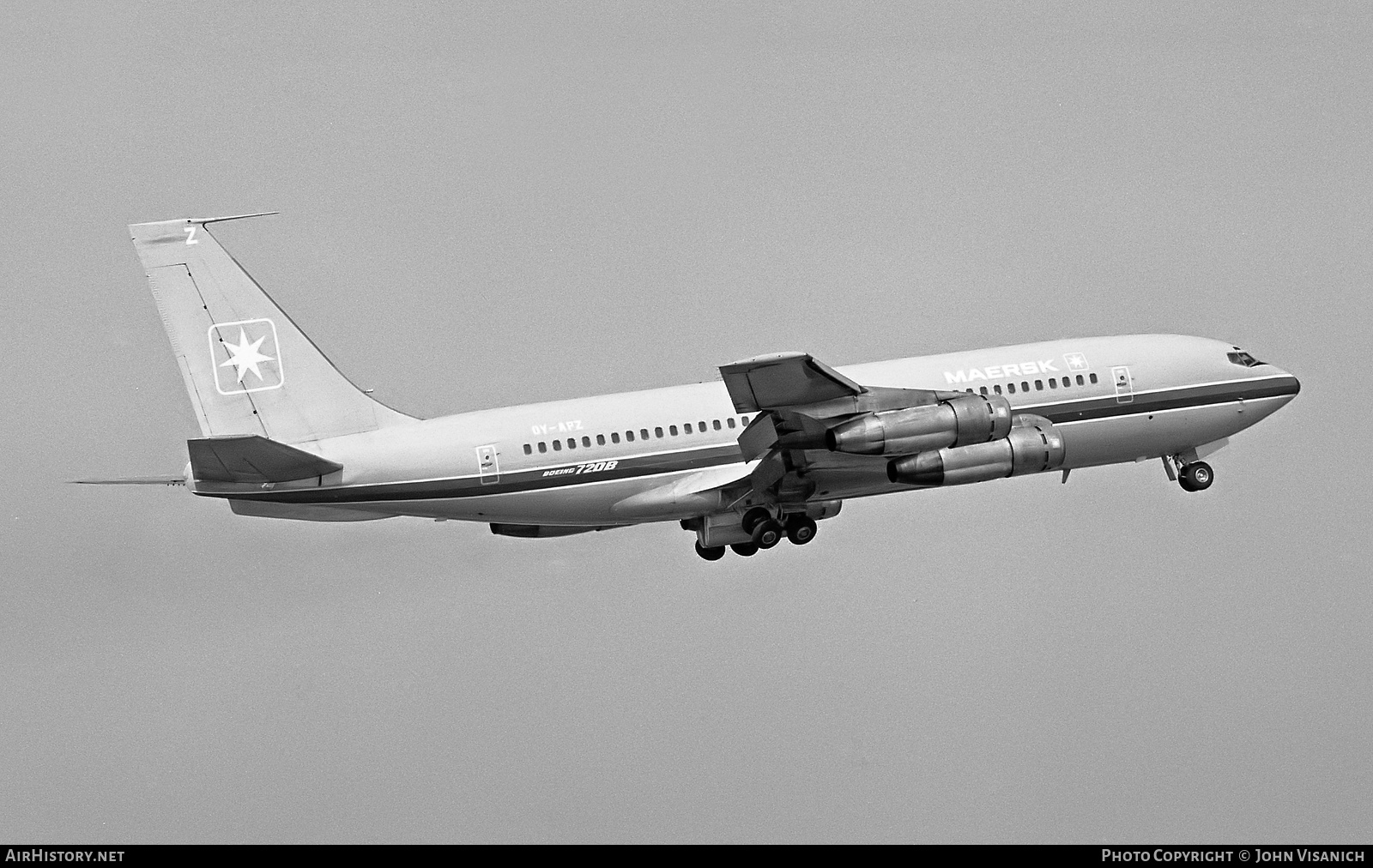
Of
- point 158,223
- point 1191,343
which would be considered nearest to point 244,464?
point 158,223

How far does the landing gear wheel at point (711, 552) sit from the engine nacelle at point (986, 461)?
615cm

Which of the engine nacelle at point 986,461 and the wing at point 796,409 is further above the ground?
the wing at point 796,409

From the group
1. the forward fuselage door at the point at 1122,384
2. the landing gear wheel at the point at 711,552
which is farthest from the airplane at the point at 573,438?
the forward fuselage door at the point at 1122,384

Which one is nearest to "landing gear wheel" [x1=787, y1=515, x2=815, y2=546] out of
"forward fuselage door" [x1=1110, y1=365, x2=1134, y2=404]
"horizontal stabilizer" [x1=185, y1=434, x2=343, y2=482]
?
"forward fuselage door" [x1=1110, y1=365, x2=1134, y2=404]

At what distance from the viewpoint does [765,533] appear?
45750mm

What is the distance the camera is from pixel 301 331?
43.4 meters

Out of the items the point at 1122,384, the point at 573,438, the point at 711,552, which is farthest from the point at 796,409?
the point at 1122,384

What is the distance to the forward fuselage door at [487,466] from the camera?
4253 centimetres

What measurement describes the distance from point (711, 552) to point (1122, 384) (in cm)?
1188

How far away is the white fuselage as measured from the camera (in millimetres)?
42188

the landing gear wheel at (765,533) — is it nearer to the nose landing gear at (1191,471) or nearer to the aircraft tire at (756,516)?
the aircraft tire at (756,516)

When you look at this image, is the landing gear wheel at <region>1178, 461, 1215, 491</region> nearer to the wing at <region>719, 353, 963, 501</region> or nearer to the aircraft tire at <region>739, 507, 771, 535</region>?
the wing at <region>719, 353, 963, 501</region>

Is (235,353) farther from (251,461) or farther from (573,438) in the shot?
(573,438)

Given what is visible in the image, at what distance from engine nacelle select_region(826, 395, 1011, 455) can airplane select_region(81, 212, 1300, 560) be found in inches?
1.6
